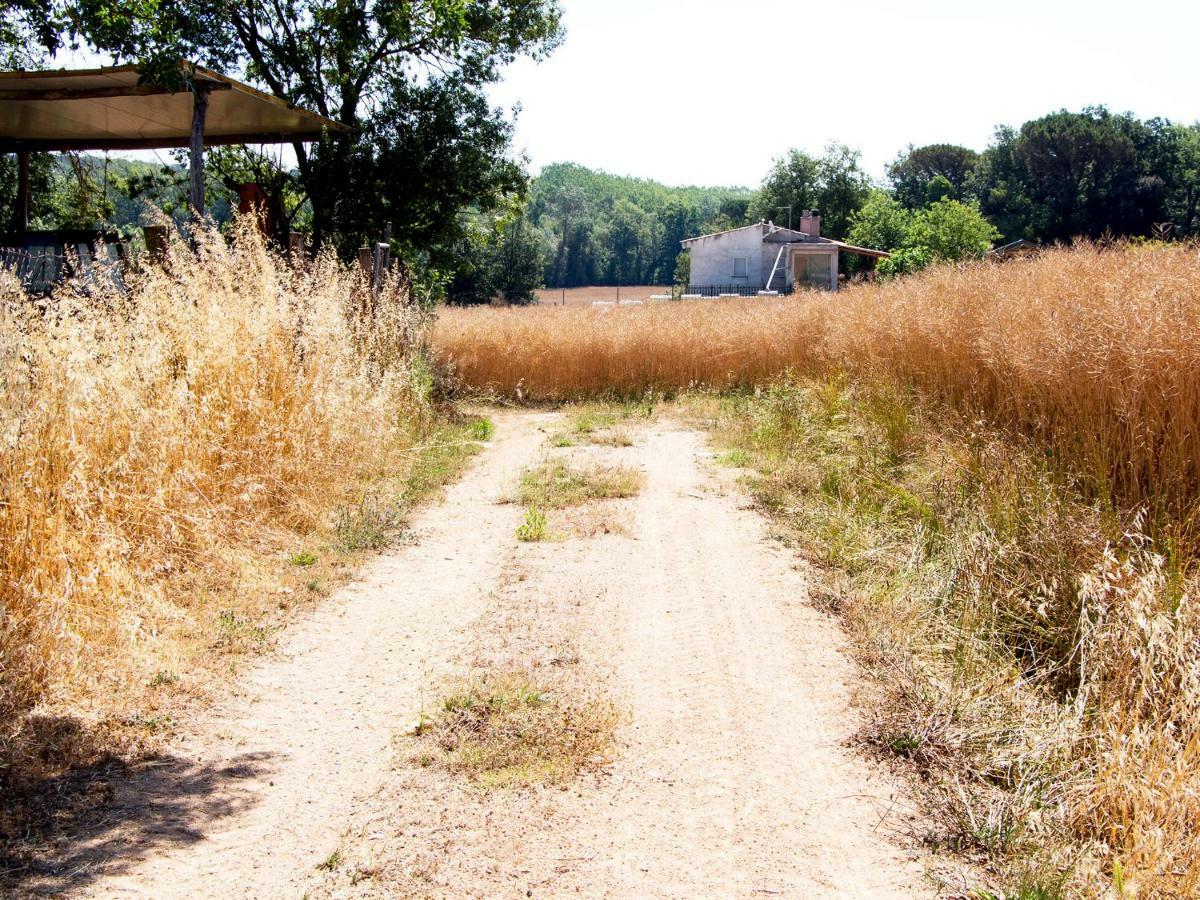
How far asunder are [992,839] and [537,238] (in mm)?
65514

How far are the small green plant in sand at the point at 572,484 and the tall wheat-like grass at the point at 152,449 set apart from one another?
56.1 inches

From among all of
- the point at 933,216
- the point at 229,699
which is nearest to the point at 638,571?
the point at 229,699

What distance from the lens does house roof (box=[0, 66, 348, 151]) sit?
9484mm

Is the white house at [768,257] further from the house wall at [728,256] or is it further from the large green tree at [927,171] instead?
the large green tree at [927,171]

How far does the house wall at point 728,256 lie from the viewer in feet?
157

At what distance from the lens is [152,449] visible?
5.48 meters

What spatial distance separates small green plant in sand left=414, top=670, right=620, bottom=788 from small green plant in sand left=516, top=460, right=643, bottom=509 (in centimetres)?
386

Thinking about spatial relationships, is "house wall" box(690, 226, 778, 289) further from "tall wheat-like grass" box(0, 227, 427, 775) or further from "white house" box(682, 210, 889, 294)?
"tall wheat-like grass" box(0, 227, 427, 775)

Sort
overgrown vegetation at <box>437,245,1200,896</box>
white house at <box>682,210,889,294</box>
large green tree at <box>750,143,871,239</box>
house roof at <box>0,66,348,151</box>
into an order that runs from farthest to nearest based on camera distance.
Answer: large green tree at <box>750,143,871,239</box>, white house at <box>682,210,889,294</box>, house roof at <box>0,66,348,151</box>, overgrown vegetation at <box>437,245,1200,896</box>

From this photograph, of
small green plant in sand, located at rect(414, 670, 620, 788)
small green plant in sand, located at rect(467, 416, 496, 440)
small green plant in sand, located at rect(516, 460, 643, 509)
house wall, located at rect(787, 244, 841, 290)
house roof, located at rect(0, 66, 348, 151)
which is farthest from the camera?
house wall, located at rect(787, 244, 841, 290)

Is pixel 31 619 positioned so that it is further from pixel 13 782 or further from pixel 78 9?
pixel 78 9

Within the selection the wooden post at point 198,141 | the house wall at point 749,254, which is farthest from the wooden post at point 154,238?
the house wall at point 749,254

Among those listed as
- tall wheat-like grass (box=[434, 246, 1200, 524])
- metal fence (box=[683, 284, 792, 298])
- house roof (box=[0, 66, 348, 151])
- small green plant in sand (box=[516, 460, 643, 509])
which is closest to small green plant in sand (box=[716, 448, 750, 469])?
small green plant in sand (box=[516, 460, 643, 509])

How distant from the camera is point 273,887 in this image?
9.27ft
